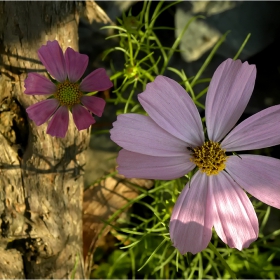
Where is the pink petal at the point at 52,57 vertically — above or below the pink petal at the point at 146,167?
above

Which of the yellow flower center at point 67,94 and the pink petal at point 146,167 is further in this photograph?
the yellow flower center at point 67,94

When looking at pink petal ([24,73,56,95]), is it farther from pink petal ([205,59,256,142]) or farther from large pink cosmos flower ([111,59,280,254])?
pink petal ([205,59,256,142])

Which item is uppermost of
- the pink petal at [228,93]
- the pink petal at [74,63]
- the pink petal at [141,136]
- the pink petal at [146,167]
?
the pink petal at [74,63]

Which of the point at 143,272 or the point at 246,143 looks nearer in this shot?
the point at 246,143

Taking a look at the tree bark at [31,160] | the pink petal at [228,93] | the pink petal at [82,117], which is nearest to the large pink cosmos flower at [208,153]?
the pink petal at [228,93]

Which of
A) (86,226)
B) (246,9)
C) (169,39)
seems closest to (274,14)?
(246,9)

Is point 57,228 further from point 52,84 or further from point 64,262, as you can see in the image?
point 52,84

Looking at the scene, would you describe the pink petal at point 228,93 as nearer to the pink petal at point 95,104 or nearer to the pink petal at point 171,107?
the pink petal at point 171,107
